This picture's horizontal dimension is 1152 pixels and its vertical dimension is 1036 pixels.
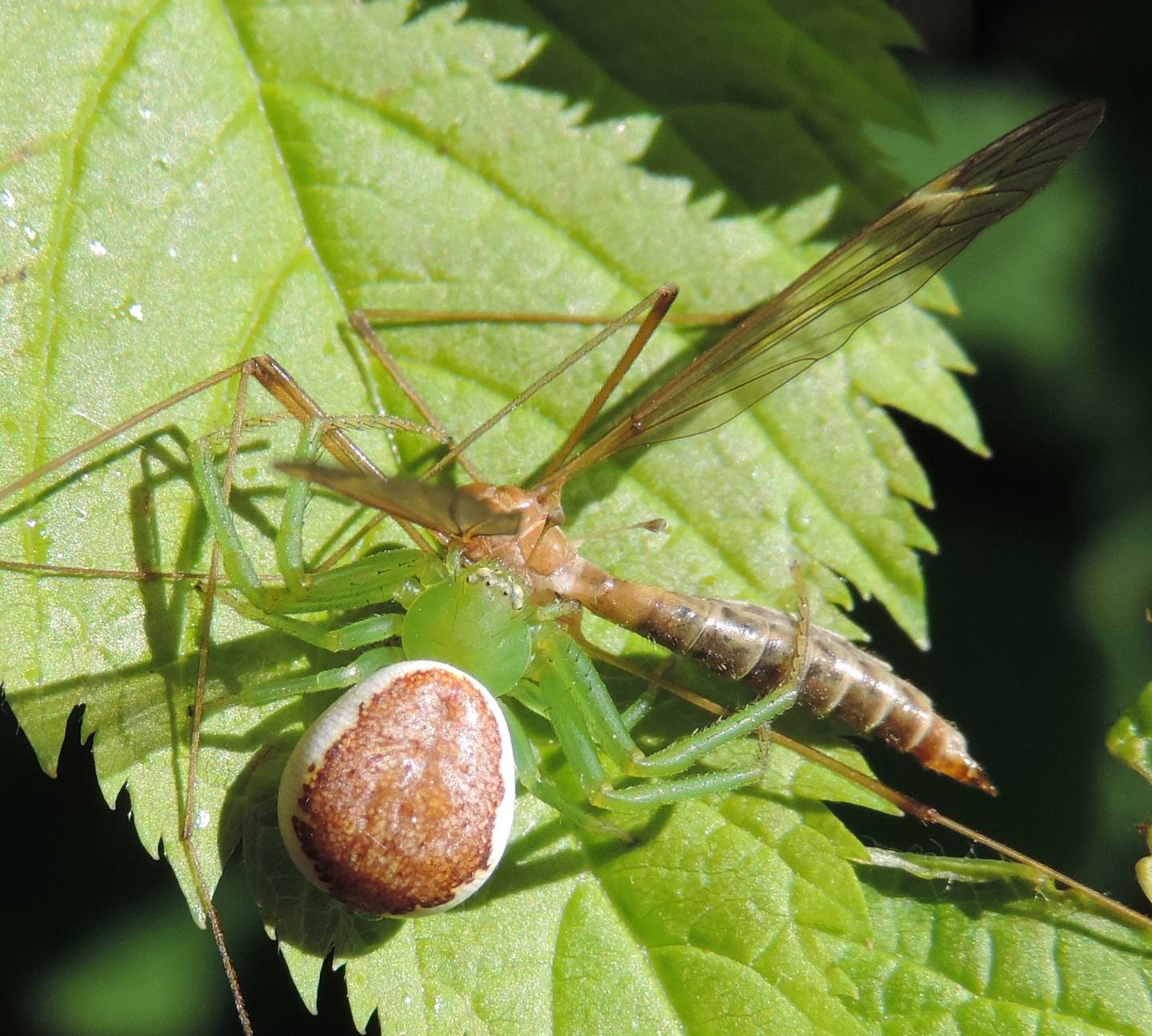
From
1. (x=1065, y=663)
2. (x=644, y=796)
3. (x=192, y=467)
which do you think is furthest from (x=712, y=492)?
(x=1065, y=663)

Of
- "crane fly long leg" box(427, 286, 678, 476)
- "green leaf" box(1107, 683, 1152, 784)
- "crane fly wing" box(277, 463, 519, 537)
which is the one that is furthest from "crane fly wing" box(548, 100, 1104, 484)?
"green leaf" box(1107, 683, 1152, 784)

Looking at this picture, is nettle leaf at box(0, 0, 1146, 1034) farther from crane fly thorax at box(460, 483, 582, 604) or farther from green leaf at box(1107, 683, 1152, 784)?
green leaf at box(1107, 683, 1152, 784)

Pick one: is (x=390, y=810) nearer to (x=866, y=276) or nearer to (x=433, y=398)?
(x=433, y=398)

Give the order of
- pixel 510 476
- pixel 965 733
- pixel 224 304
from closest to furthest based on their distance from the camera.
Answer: pixel 224 304, pixel 510 476, pixel 965 733

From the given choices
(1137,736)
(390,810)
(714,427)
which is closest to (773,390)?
(714,427)

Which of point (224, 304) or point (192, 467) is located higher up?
point (224, 304)

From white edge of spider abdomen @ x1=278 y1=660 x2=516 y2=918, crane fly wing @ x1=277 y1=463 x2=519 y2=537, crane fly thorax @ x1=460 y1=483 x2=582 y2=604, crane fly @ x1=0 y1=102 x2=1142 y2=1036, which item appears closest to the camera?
crane fly wing @ x1=277 y1=463 x2=519 y2=537

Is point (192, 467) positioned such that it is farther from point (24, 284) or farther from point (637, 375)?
point (637, 375)
